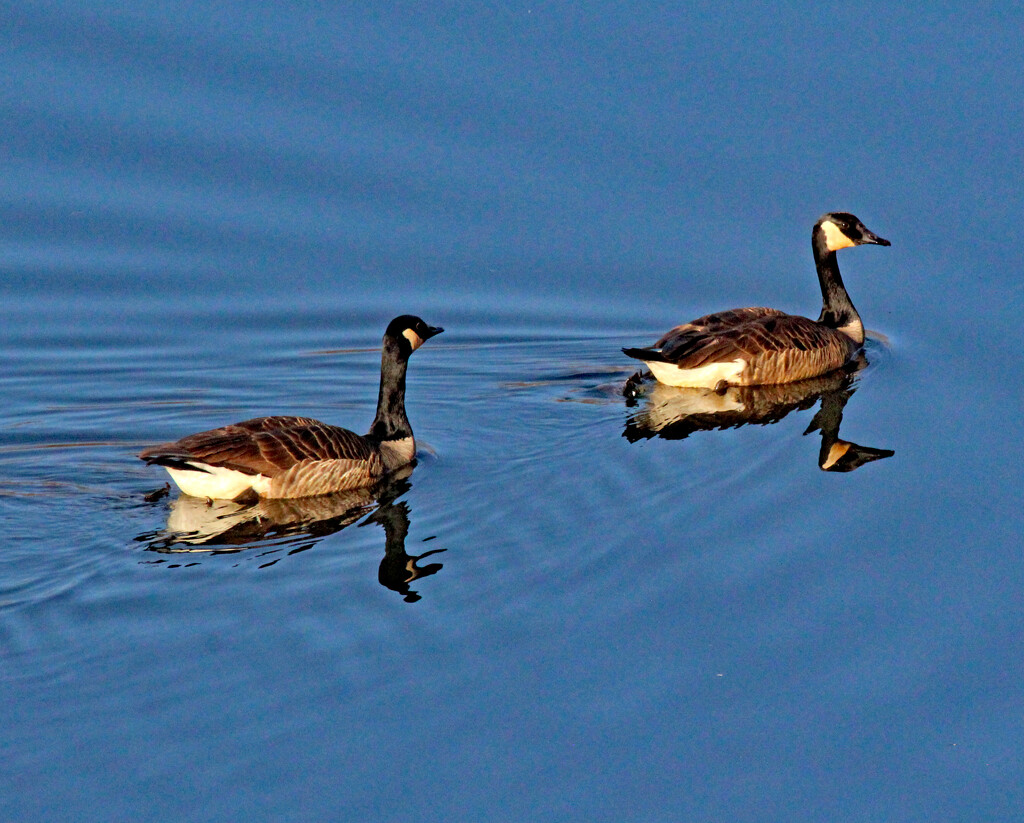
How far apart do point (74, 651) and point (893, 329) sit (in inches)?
440

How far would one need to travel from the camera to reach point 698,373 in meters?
16.1

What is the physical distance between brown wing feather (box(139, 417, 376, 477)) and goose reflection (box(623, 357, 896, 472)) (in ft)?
9.96

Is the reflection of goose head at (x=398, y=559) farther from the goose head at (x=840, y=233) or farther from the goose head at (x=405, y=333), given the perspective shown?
the goose head at (x=840, y=233)

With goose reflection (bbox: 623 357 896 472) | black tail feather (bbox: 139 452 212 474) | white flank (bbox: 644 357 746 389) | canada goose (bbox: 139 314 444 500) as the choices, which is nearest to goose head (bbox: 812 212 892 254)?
goose reflection (bbox: 623 357 896 472)

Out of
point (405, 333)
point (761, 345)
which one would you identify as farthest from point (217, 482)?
point (761, 345)

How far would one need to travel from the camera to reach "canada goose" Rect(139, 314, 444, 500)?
12508mm

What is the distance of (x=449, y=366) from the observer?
16.3 meters

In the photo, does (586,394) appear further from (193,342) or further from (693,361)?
(193,342)

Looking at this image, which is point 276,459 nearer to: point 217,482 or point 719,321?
point 217,482

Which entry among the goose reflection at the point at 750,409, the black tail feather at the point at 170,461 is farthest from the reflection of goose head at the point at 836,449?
the black tail feather at the point at 170,461

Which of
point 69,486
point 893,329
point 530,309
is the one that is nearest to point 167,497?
point 69,486

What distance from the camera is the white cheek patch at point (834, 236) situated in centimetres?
1739

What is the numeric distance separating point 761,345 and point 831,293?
6.82ft

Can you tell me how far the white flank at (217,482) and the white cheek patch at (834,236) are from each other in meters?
7.92
